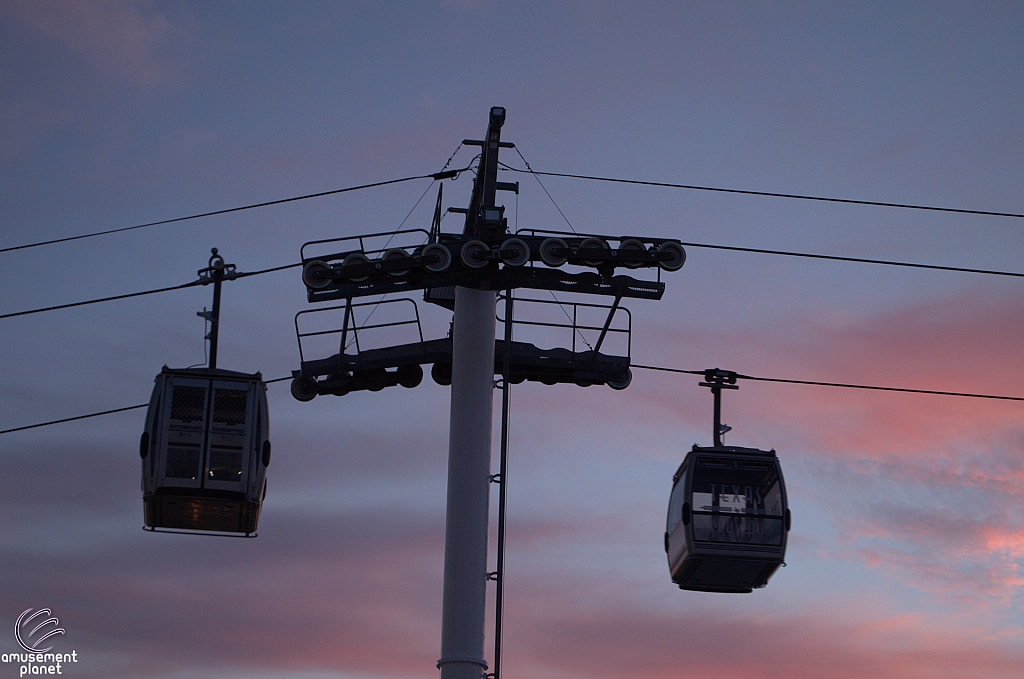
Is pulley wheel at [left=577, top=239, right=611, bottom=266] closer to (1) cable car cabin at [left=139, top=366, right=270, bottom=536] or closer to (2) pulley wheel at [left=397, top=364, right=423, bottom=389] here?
(2) pulley wheel at [left=397, top=364, right=423, bottom=389]

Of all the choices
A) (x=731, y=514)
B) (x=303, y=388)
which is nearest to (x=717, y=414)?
(x=731, y=514)

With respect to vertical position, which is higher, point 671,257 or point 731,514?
point 671,257

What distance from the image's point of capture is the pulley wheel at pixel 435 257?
23.5m

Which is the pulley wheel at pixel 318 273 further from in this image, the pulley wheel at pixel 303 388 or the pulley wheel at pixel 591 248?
the pulley wheel at pixel 591 248

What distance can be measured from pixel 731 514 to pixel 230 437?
7612 mm

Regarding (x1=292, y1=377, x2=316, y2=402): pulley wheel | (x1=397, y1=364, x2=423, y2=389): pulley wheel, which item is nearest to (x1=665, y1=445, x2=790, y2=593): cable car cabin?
(x1=397, y1=364, x2=423, y2=389): pulley wheel

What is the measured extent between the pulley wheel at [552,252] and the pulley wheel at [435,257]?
56.0 inches

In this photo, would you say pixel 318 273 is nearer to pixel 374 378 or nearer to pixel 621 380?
pixel 374 378

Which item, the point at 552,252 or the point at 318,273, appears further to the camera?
the point at 318,273

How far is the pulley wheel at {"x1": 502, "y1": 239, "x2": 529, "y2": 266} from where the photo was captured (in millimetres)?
23516

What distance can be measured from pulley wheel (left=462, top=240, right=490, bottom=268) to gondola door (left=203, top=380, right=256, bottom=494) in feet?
12.2

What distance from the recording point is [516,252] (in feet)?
77.2

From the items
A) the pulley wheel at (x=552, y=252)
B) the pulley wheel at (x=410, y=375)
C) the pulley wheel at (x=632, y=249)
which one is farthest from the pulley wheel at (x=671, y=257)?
the pulley wheel at (x=410, y=375)

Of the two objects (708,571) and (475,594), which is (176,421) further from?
(708,571)
